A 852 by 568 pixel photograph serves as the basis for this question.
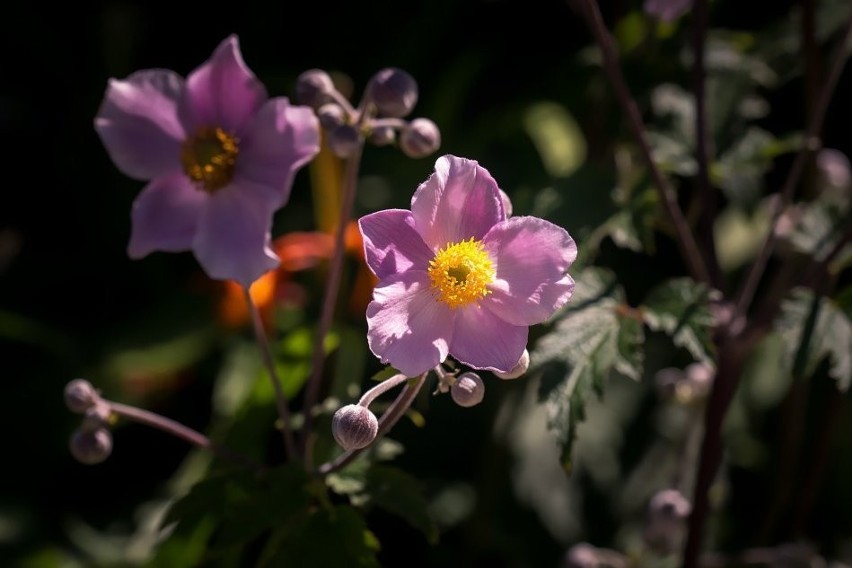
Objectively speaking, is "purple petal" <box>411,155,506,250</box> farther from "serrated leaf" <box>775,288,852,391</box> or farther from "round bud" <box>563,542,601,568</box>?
"round bud" <box>563,542,601,568</box>

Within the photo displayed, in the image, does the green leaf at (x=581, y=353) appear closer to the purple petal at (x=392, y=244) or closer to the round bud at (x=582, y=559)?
the purple petal at (x=392, y=244)

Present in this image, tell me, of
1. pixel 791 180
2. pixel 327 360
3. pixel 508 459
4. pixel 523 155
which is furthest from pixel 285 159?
pixel 523 155

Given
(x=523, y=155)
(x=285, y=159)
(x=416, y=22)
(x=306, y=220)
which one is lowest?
(x=306, y=220)

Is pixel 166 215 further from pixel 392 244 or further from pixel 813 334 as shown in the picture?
pixel 813 334

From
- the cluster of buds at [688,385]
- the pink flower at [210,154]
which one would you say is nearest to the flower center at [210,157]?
the pink flower at [210,154]

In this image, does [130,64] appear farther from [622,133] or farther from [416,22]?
[622,133]

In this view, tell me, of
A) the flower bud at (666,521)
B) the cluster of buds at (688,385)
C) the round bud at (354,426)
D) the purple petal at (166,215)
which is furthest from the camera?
the cluster of buds at (688,385)
